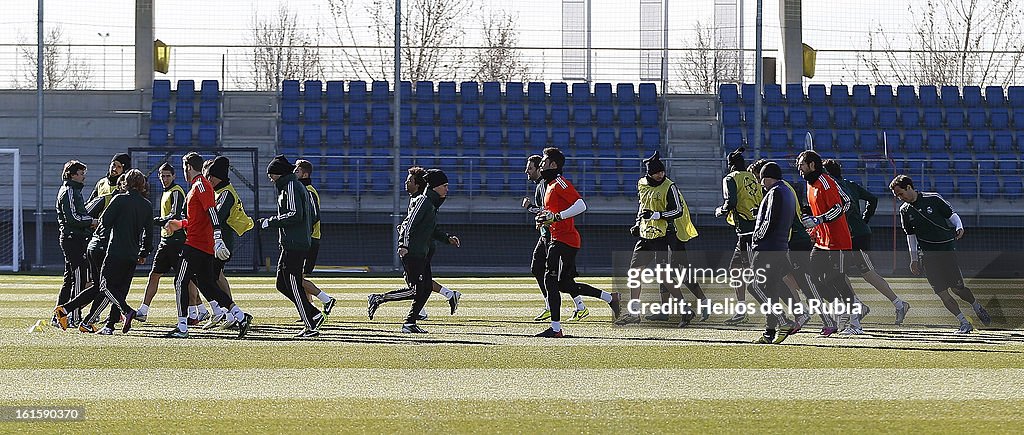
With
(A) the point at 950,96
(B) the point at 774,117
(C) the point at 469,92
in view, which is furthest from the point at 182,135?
(A) the point at 950,96

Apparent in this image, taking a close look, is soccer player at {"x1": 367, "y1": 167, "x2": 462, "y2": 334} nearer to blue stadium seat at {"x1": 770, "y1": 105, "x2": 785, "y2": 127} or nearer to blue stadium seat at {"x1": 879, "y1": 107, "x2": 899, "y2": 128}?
blue stadium seat at {"x1": 770, "y1": 105, "x2": 785, "y2": 127}

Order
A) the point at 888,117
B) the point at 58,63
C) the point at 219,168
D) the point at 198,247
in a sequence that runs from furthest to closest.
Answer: the point at 58,63 < the point at 888,117 < the point at 219,168 < the point at 198,247

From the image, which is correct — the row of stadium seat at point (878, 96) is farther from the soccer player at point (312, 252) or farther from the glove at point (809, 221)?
the glove at point (809, 221)

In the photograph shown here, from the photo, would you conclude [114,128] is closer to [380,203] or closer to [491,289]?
→ [380,203]

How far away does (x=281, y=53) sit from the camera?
37.5 m

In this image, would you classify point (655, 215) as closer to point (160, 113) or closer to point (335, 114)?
point (335, 114)

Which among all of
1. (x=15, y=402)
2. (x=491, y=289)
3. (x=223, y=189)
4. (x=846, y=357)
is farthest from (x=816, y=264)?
(x=491, y=289)

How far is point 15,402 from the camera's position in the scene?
271 inches

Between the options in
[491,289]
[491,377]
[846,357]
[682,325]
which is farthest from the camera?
[491,289]

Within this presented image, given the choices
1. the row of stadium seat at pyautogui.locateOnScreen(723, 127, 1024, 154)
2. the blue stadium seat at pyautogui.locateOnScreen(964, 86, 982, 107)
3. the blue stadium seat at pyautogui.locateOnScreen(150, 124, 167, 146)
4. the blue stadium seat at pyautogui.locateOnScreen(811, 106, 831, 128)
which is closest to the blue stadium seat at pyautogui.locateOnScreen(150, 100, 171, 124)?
the blue stadium seat at pyautogui.locateOnScreen(150, 124, 167, 146)

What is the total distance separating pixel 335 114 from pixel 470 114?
316 cm

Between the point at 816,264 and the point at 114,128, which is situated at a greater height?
the point at 114,128

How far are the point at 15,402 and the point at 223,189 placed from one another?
506 centimetres

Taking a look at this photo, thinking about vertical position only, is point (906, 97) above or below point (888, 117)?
above
